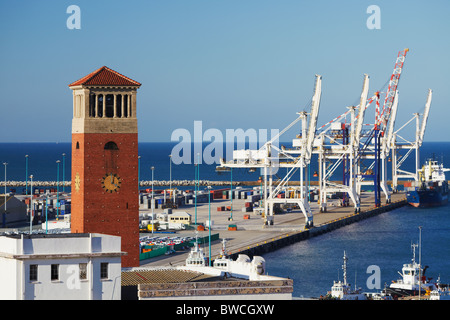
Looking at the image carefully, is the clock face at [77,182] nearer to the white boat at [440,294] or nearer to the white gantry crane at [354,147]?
the white boat at [440,294]

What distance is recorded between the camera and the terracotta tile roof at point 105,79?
60.6 metres

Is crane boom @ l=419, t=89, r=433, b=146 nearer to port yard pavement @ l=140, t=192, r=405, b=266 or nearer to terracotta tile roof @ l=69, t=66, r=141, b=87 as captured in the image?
port yard pavement @ l=140, t=192, r=405, b=266

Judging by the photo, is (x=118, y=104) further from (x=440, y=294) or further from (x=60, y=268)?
(x=440, y=294)

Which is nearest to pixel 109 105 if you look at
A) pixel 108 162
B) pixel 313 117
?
pixel 108 162

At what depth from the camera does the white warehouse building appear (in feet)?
138

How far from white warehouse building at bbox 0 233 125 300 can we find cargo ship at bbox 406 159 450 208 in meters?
120

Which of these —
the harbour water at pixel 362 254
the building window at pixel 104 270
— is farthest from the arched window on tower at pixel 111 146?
the building window at pixel 104 270

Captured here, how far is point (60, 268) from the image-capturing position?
4278 centimetres

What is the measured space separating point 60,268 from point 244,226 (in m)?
72.7

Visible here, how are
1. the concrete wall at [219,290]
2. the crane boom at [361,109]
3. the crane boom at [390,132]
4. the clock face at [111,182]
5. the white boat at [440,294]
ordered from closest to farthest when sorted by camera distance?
the concrete wall at [219,290] → the clock face at [111,182] → the white boat at [440,294] → the crane boom at [361,109] → the crane boom at [390,132]

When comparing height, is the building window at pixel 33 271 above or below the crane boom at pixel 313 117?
below

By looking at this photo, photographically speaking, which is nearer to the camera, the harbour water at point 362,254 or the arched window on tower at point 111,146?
the arched window on tower at point 111,146

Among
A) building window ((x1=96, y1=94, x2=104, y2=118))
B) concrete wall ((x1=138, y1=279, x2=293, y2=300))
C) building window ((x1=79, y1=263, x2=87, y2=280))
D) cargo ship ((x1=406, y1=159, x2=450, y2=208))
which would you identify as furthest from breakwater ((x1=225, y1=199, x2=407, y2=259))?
concrete wall ((x1=138, y1=279, x2=293, y2=300))

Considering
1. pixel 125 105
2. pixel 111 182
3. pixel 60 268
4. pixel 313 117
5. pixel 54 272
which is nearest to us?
pixel 54 272
